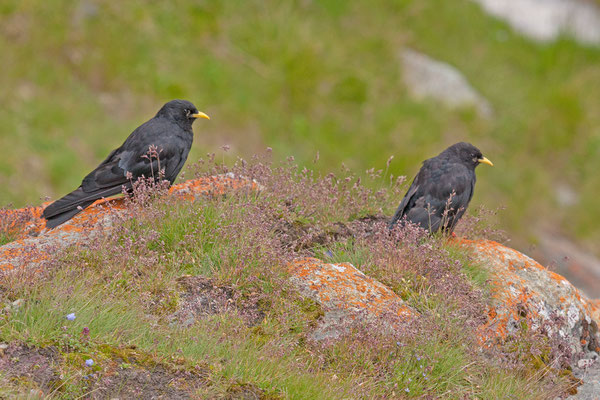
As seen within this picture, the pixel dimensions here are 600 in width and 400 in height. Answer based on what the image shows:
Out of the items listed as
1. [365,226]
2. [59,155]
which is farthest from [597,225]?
[59,155]

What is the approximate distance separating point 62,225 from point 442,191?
3788mm

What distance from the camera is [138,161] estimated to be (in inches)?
273

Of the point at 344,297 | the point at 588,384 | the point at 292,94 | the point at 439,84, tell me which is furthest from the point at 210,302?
the point at 439,84

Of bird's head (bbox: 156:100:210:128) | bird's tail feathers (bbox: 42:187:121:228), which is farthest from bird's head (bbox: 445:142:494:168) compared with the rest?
bird's tail feathers (bbox: 42:187:121:228)

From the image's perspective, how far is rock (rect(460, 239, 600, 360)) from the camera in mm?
5711

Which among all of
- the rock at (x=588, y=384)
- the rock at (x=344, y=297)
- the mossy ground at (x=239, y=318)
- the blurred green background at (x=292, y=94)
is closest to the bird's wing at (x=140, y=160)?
the mossy ground at (x=239, y=318)

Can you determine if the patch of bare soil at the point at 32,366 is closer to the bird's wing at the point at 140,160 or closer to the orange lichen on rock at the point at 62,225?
the orange lichen on rock at the point at 62,225

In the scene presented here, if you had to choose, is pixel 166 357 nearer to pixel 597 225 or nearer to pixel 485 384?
pixel 485 384

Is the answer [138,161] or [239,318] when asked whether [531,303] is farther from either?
[138,161]

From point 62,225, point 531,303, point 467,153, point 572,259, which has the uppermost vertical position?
point 467,153

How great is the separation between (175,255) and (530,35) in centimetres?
1552

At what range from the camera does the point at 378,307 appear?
5340mm

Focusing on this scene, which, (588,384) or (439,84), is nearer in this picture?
(588,384)

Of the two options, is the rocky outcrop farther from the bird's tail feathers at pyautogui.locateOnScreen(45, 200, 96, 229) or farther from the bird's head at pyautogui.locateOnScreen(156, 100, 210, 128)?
the bird's head at pyautogui.locateOnScreen(156, 100, 210, 128)
